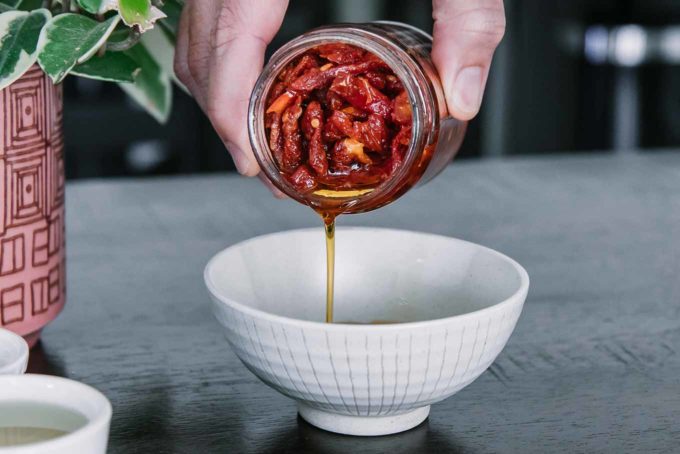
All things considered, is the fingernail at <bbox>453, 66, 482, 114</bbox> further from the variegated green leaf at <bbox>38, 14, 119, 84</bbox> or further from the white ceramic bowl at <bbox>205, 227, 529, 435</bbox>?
the variegated green leaf at <bbox>38, 14, 119, 84</bbox>

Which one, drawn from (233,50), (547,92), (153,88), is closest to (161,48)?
(153,88)

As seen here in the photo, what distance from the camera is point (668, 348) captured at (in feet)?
3.18

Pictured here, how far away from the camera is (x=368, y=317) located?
96cm

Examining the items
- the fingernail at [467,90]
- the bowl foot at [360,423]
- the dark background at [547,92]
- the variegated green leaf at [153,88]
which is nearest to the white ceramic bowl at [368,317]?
the bowl foot at [360,423]

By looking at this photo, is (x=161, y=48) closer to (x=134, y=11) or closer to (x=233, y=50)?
(x=233, y=50)

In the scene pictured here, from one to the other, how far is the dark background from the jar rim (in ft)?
6.35

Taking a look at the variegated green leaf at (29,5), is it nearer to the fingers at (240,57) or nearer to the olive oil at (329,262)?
the fingers at (240,57)

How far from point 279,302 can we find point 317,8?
2.16 m

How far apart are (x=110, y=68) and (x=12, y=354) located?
0.26m

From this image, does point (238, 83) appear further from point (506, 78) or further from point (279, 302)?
point (506, 78)

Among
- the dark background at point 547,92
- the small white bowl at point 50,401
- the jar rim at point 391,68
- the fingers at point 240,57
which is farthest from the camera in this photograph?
→ the dark background at point 547,92

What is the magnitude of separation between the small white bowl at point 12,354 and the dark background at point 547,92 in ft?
6.77

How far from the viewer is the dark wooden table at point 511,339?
31.7 inches

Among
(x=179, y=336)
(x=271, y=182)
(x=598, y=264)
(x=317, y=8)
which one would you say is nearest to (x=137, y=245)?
(x=179, y=336)
